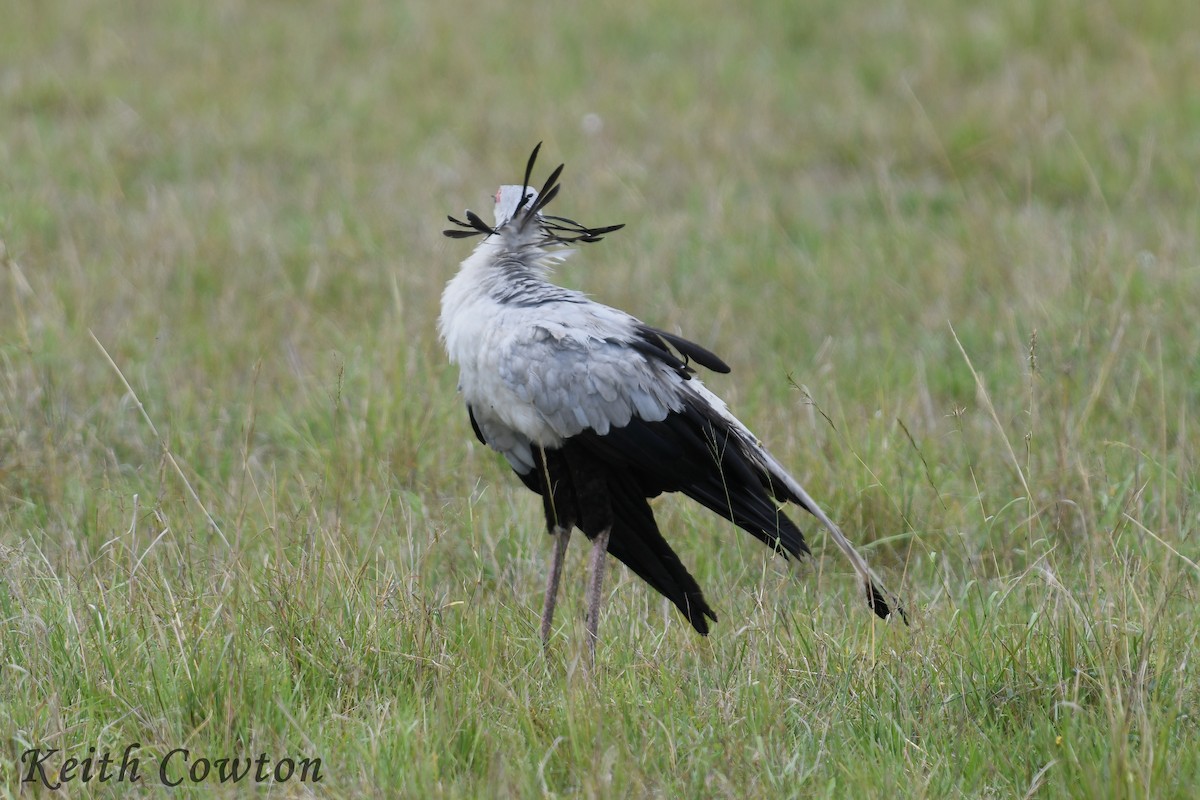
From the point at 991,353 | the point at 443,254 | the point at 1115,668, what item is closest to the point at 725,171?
the point at 443,254

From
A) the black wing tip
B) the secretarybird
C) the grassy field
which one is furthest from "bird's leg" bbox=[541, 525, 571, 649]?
the black wing tip

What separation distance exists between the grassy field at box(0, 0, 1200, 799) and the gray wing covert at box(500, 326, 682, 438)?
1.28 feet

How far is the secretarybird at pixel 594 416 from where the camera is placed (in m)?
3.23

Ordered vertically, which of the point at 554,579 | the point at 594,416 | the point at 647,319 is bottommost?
the point at 554,579

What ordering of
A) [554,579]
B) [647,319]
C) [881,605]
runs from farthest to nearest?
[647,319]
[554,579]
[881,605]

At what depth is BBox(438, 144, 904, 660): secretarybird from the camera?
323cm

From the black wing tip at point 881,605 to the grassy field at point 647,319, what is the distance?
65 mm

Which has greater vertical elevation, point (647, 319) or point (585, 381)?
point (585, 381)

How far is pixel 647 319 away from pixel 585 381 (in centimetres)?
270

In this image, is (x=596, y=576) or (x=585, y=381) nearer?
(x=585, y=381)

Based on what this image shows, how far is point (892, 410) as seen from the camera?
4.84 metres

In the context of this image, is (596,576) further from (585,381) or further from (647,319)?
(647,319)

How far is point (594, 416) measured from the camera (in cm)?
Result: 326

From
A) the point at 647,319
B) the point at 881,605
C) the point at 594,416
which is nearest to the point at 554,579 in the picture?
the point at 594,416
